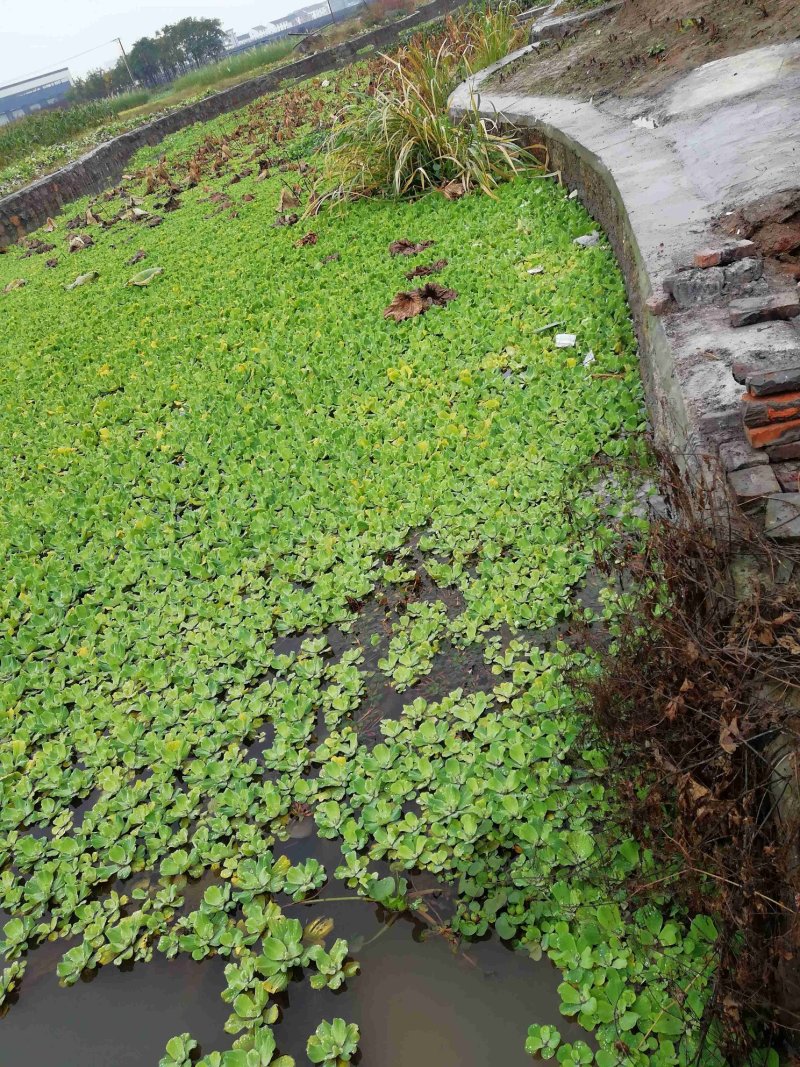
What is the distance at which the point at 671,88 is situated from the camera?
17.9 ft

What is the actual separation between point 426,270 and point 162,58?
36.3 m

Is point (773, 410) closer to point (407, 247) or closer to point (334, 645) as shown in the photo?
point (334, 645)

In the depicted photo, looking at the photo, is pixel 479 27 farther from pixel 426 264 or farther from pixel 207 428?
pixel 207 428

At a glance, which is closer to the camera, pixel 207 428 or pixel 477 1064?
pixel 477 1064

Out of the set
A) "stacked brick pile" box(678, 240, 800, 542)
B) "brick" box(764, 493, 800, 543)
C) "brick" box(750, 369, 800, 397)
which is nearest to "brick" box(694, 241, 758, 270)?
"stacked brick pile" box(678, 240, 800, 542)

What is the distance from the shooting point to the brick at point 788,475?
1.91 meters

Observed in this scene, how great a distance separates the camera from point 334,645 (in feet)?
9.13

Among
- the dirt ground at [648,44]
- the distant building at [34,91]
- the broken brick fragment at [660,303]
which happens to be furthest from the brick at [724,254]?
the distant building at [34,91]

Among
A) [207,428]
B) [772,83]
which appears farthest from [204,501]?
[772,83]

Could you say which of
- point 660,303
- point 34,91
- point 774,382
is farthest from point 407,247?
point 34,91

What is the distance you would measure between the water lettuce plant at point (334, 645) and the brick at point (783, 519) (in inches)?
28.2

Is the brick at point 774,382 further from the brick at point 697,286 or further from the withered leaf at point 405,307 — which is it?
the withered leaf at point 405,307

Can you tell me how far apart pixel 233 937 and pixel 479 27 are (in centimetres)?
1116

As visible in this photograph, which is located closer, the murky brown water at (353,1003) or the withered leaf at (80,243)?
the murky brown water at (353,1003)
